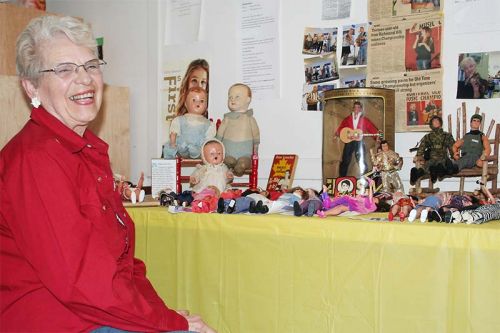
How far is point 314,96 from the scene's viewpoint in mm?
2164

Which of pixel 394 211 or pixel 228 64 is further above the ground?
pixel 228 64

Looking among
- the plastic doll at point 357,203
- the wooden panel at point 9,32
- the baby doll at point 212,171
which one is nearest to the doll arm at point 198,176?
the baby doll at point 212,171

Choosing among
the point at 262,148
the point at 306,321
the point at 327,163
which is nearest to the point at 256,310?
the point at 306,321

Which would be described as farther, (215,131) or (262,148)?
(262,148)

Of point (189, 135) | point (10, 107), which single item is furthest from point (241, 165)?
point (10, 107)

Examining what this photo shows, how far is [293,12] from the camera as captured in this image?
2230 mm

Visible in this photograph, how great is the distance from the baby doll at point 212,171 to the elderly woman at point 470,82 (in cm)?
81

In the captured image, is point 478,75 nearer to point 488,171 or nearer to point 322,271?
point 488,171

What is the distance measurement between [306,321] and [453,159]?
0.68 meters

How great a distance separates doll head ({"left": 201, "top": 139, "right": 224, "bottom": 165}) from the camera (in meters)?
1.85

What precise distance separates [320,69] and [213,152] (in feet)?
1.94

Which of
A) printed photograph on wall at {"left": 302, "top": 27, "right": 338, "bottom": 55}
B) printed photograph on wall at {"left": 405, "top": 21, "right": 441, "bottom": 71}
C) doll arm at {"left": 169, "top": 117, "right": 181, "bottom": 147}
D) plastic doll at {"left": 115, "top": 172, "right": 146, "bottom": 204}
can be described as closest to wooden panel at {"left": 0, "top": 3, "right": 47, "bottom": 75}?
doll arm at {"left": 169, "top": 117, "right": 181, "bottom": 147}

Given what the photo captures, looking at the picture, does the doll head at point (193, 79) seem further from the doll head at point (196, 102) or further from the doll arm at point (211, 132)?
the doll arm at point (211, 132)

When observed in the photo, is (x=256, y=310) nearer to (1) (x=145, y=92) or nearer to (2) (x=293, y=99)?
(2) (x=293, y=99)
